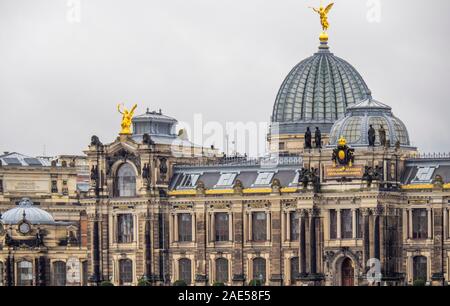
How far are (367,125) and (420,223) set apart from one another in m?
10.9

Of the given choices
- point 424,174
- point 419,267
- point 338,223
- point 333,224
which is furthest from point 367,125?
point 419,267

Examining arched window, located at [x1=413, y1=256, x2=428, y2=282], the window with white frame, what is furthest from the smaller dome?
arched window, located at [x1=413, y1=256, x2=428, y2=282]

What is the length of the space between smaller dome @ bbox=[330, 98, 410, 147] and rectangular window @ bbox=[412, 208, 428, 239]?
7293 mm

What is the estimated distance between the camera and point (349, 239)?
636ft

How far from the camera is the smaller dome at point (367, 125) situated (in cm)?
19562

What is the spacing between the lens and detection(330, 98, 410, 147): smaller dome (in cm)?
19562

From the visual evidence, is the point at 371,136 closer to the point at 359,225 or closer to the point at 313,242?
the point at 359,225

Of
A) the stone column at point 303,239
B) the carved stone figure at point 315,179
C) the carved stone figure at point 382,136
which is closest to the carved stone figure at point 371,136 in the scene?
the carved stone figure at point 382,136

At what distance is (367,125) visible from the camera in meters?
196

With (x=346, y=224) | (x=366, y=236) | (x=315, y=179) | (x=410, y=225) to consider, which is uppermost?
(x=315, y=179)

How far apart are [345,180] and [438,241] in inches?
430

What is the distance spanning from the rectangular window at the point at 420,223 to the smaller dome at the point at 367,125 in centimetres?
729
